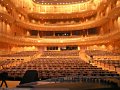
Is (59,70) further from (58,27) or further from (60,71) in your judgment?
(58,27)

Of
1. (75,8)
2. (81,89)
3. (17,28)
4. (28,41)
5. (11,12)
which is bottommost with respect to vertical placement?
(81,89)

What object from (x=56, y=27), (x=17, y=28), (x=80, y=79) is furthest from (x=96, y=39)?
(x=80, y=79)

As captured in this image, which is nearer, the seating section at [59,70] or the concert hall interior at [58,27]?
the seating section at [59,70]

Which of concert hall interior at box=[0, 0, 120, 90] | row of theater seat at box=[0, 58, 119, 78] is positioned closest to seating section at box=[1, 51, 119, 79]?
row of theater seat at box=[0, 58, 119, 78]

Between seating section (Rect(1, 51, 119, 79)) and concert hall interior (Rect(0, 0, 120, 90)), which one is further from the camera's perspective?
concert hall interior (Rect(0, 0, 120, 90))

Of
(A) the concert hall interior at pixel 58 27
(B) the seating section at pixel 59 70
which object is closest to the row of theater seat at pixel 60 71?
(B) the seating section at pixel 59 70

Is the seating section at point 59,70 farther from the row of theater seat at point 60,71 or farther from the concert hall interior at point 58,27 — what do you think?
the concert hall interior at point 58,27

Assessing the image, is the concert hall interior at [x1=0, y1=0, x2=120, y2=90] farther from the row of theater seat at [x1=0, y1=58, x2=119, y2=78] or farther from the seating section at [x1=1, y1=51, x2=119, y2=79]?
the row of theater seat at [x1=0, y1=58, x2=119, y2=78]

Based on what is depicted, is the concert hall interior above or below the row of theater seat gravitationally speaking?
above

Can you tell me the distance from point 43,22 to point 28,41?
10741mm

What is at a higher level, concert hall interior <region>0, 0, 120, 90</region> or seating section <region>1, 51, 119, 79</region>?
concert hall interior <region>0, 0, 120, 90</region>

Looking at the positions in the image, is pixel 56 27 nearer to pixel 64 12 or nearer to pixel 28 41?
pixel 64 12

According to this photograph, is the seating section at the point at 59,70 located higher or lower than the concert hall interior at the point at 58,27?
lower

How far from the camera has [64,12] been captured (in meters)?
43.7
